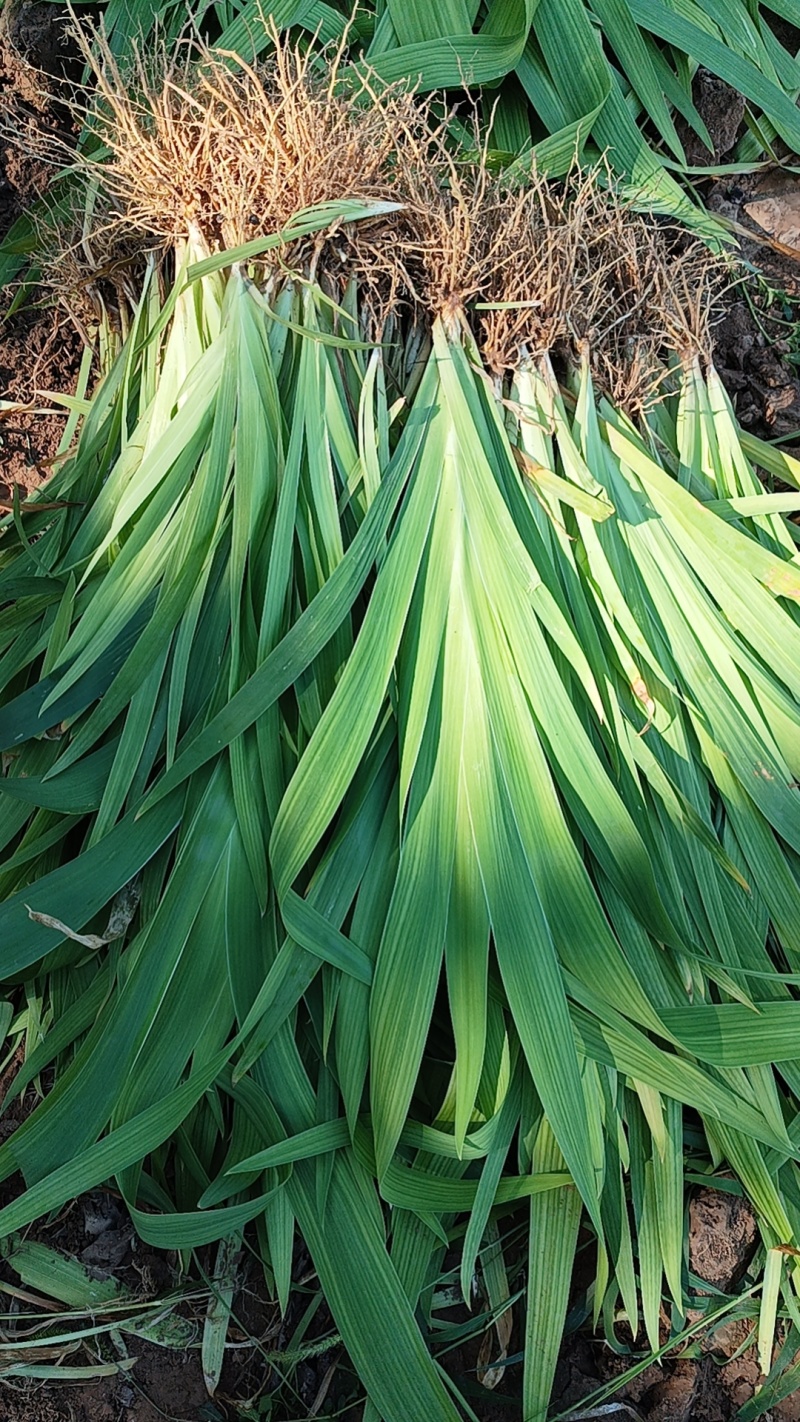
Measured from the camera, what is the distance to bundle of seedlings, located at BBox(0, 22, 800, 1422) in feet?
2.92

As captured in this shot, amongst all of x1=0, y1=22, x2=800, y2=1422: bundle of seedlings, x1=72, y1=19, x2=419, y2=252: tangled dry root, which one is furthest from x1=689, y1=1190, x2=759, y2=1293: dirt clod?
x1=72, y1=19, x2=419, y2=252: tangled dry root

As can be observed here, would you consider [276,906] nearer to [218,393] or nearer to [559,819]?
[559,819]

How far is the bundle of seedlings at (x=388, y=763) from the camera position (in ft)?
2.92

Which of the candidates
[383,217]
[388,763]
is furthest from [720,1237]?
[383,217]

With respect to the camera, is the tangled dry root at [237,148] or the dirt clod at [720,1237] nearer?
the dirt clod at [720,1237]

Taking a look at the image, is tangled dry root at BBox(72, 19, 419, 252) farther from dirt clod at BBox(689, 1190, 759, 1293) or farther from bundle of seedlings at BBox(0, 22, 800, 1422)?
dirt clod at BBox(689, 1190, 759, 1293)

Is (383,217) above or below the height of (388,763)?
above

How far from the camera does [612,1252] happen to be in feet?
3.00

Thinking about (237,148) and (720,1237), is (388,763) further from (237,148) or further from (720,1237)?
(237,148)

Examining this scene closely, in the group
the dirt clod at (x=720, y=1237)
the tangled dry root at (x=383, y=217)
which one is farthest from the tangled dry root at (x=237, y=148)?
the dirt clod at (x=720, y=1237)

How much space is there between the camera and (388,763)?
1.03m

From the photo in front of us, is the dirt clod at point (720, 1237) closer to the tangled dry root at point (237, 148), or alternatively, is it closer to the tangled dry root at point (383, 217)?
the tangled dry root at point (383, 217)

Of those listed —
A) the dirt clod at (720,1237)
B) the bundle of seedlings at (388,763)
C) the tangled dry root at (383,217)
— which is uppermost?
the tangled dry root at (383,217)

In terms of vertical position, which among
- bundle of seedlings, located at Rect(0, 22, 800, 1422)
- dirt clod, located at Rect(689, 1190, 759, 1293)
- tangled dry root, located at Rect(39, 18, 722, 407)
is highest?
tangled dry root, located at Rect(39, 18, 722, 407)
